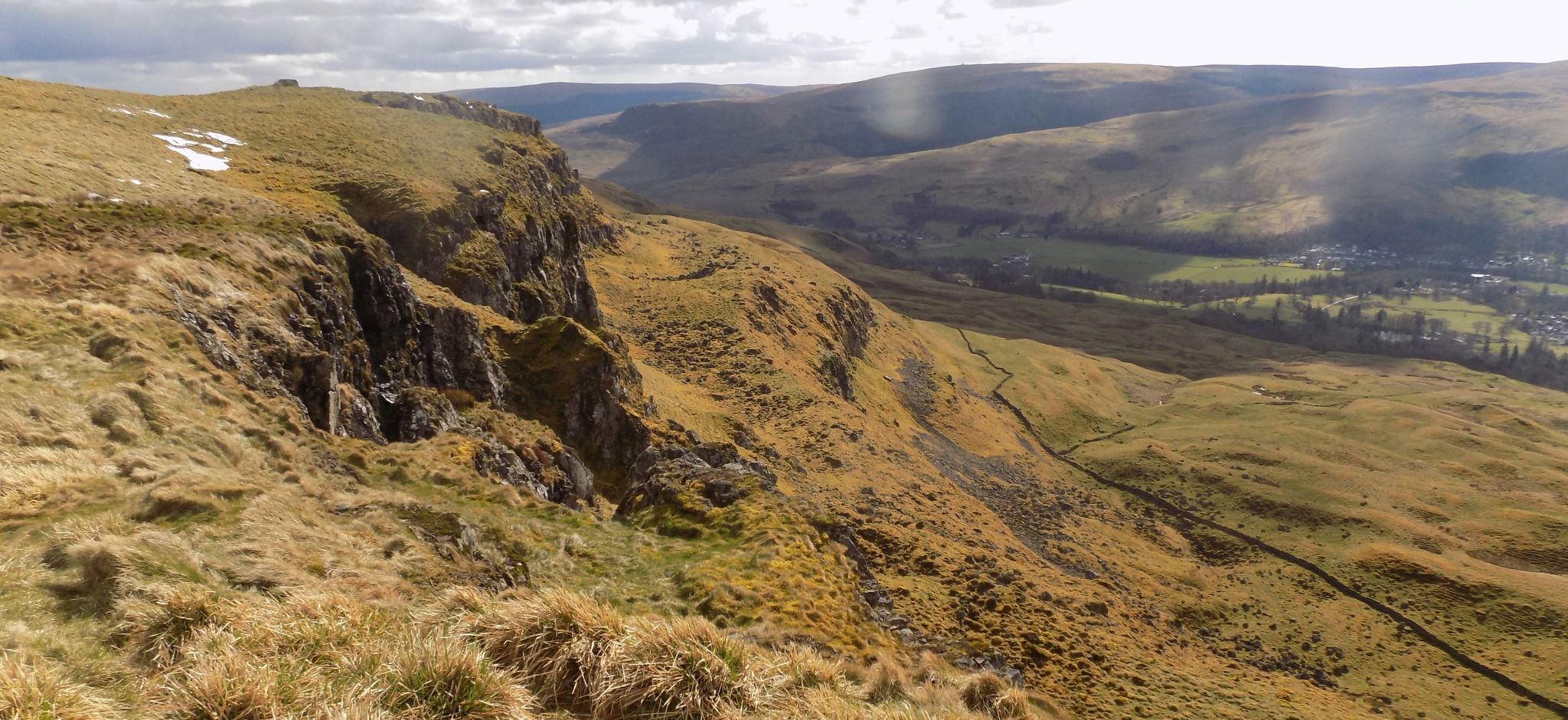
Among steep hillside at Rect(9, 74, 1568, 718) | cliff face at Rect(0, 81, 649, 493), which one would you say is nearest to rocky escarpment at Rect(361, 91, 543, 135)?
A: steep hillside at Rect(9, 74, 1568, 718)

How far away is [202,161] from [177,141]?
5.48 m

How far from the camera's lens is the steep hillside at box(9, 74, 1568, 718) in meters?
8.83

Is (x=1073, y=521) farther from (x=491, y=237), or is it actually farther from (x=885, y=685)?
(x=885, y=685)

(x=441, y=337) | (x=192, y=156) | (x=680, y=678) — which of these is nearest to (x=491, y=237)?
(x=192, y=156)

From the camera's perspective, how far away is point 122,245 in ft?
76.5

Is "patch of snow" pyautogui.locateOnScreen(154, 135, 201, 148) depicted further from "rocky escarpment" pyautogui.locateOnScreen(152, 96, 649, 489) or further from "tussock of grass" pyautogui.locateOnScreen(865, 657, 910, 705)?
"tussock of grass" pyautogui.locateOnScreen(865, 657, 910, 705)

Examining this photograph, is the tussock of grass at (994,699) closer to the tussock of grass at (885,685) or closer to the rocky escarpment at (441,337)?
the tussock of grass at (885,685)

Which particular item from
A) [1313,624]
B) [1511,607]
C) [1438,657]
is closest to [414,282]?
[1313,624]

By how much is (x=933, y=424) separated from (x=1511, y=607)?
169 feet

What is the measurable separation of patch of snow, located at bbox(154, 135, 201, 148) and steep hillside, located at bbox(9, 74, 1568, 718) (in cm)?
41

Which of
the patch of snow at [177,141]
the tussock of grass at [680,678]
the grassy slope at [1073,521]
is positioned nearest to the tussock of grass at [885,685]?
the tussock of grass at [680,678]

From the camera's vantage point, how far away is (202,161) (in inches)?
1702

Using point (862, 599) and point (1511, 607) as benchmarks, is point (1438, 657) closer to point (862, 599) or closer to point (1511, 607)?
point (1511, 607)

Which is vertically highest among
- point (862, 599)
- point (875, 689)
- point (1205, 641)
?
point (875, 689)
